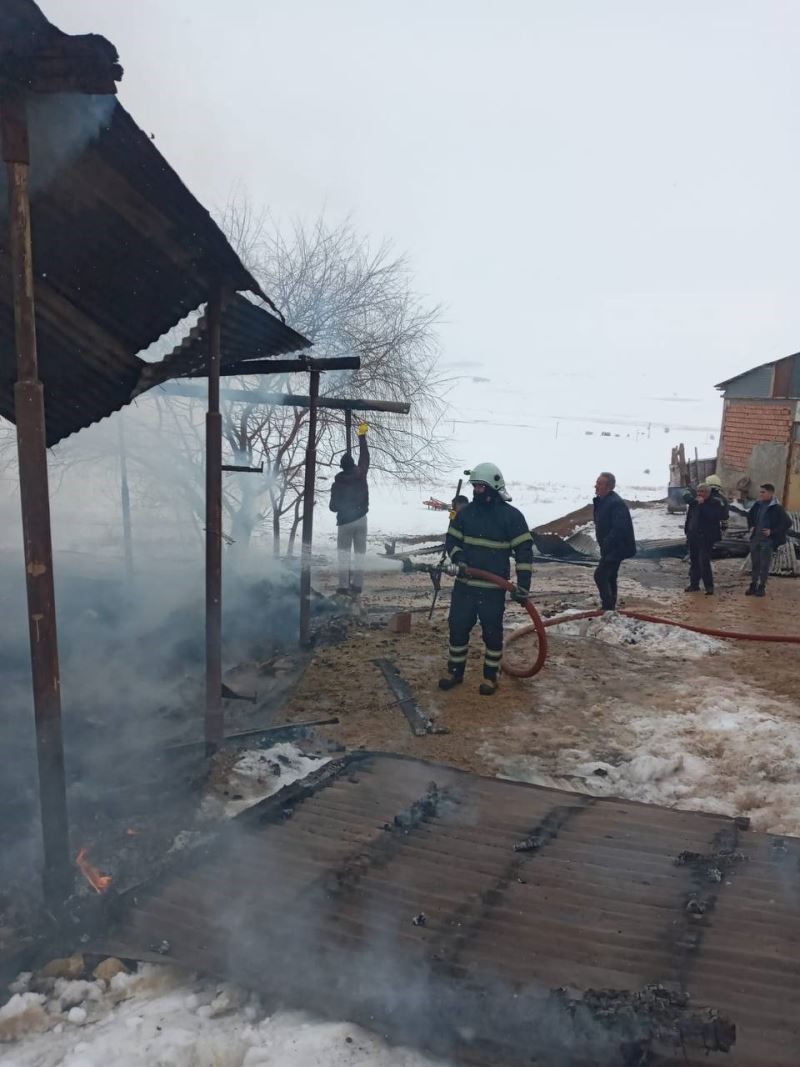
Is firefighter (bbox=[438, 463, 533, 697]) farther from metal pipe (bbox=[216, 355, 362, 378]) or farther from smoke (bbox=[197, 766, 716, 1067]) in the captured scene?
smoke (bbox=[197, 766, 716, 1067])

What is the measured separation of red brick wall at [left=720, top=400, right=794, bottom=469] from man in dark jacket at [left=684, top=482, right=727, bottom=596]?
11.9m

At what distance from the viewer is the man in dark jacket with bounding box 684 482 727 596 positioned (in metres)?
11.6

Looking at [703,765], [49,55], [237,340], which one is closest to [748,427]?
[703,765]

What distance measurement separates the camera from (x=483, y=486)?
681cm

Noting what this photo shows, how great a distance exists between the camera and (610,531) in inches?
379

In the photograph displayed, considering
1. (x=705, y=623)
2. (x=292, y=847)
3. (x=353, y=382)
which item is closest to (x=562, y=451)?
(x=353, y=382)

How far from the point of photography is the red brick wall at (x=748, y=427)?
74.3 feet

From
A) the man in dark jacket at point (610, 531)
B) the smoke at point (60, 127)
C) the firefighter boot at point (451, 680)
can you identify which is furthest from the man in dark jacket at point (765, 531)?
the smoke at point (60, 127)

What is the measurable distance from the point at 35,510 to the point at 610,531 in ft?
25.2

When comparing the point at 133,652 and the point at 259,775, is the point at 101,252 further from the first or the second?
the point at 133,652

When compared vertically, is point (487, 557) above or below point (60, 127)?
below

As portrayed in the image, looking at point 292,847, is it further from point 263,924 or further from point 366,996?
point 366,996

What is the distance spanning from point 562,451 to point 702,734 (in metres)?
47.2

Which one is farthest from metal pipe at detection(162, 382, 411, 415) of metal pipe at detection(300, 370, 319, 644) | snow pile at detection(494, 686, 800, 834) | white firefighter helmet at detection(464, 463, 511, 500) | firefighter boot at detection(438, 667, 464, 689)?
snow pile at detection(494, 686, 800, 834)
